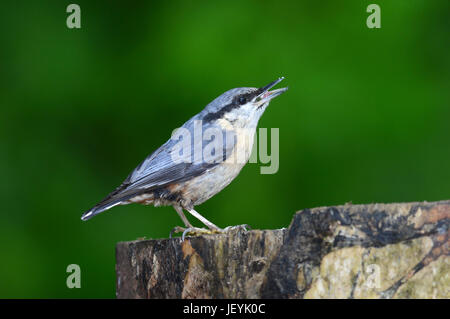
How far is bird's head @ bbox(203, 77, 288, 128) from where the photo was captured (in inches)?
177

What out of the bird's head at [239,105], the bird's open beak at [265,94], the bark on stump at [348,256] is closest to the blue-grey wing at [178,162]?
the bird's head at [239,105]

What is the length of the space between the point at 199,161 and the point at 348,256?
5.99 ft

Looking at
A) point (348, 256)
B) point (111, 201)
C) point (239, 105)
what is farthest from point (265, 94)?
point (348, 256)

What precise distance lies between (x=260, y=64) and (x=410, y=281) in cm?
331

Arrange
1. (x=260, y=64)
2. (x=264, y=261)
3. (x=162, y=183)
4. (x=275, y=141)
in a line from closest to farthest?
(x=264, y=261), (x=162, y=183), (x=275, y=141), (x=260, y=64)

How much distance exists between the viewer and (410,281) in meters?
2.47

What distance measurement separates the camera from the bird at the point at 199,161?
4129 millimetres

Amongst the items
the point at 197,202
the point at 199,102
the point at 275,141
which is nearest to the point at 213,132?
the point at 197,202

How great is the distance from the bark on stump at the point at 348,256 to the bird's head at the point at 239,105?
172 centimetres

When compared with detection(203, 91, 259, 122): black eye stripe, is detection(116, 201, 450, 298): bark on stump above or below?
below

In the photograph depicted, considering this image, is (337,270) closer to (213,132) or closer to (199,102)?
(213,132)

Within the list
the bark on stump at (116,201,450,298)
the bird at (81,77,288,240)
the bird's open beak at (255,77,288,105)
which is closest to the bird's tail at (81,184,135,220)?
the bird at (81,77,288,240)

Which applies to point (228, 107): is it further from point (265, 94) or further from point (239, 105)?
point (265, 94)

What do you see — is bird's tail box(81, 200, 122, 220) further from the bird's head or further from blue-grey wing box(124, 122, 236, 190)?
the bird's head
